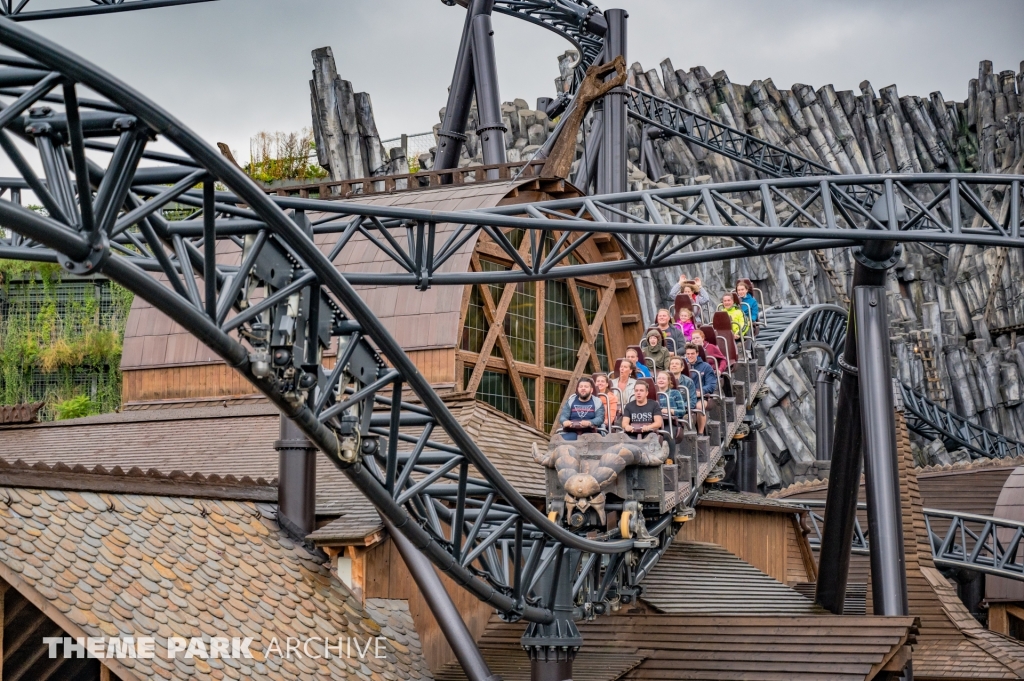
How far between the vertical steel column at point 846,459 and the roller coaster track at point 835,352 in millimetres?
3514

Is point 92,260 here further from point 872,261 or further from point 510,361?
point 510,361

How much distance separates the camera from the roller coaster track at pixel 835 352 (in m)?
23.7

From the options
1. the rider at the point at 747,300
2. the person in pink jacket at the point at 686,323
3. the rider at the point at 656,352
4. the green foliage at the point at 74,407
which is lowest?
the green foliage at the point at 74,407

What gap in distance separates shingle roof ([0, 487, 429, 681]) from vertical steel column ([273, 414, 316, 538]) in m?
0.17

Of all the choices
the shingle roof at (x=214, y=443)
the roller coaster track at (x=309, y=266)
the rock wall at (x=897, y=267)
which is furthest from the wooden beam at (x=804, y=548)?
the rock wall at (x=897, y=267)

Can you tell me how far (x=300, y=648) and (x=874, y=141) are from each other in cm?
3854

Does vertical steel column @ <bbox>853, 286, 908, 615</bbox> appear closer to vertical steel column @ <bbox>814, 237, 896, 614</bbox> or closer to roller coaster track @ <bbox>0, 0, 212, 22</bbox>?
vertical steel column @ <bbox>814, 237, 896, 614</bbox>

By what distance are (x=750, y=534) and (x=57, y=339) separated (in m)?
17.7

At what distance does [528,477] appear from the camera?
51.5ft

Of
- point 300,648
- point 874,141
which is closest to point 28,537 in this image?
point 300,648

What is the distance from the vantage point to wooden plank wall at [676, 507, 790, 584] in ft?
61.8

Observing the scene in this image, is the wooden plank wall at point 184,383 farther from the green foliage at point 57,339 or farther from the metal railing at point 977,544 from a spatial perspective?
the green foliage at point 57,339

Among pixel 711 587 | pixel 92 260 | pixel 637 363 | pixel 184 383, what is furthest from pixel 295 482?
pixel 92 260

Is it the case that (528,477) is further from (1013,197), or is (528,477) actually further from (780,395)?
(780,395)
